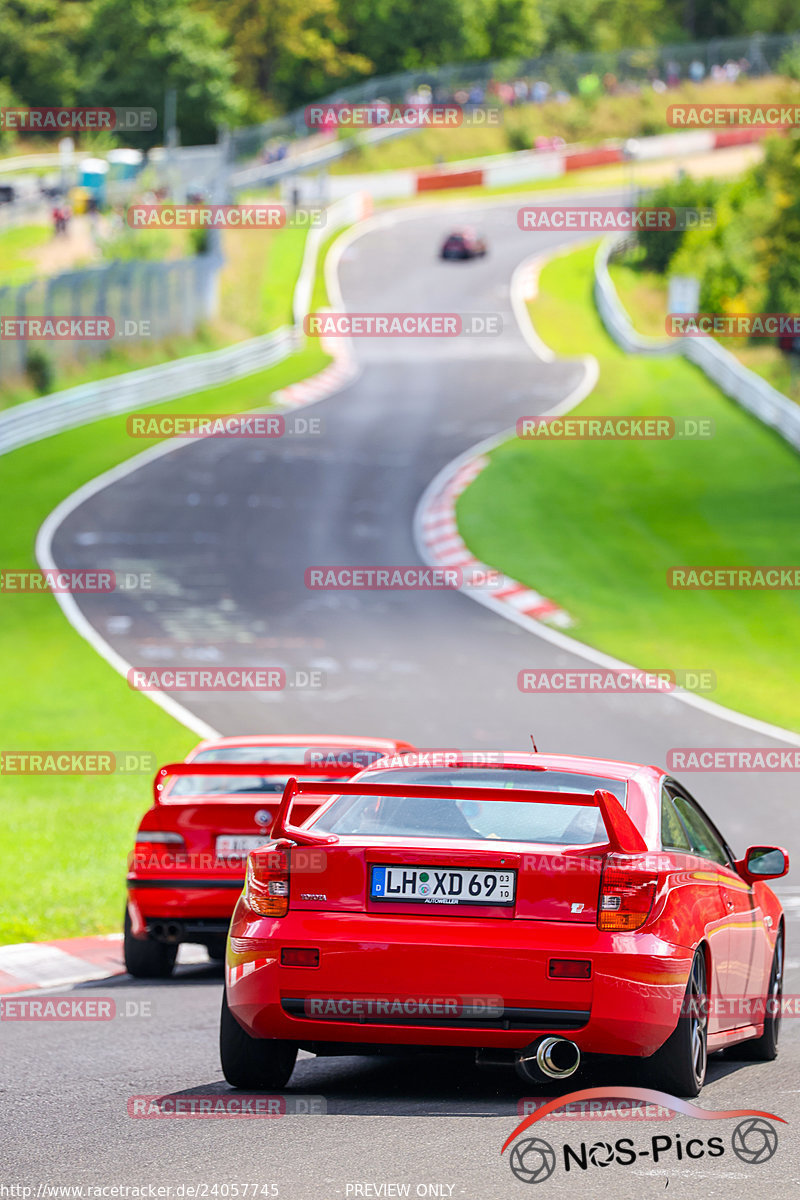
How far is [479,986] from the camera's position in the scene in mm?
5895

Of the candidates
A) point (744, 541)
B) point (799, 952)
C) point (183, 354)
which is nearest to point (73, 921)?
point (799, 952)

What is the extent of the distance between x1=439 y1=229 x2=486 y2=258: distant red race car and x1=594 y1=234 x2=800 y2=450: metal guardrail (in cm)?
803

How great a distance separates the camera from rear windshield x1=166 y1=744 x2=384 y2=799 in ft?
33.3

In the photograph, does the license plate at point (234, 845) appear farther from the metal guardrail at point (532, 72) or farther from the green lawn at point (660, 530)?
the metal guardrail at point (532, 72)

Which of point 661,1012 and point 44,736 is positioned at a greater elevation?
point 661,1012

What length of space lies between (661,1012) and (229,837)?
433 centimetres

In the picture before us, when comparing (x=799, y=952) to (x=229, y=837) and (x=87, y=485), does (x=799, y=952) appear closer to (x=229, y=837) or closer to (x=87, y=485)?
(x=229, y=837)

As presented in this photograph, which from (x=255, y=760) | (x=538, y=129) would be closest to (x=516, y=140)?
(x=538, y=129)

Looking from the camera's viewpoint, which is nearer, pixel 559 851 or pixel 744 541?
pixel 559 851

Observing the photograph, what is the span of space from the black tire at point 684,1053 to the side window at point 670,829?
17.8 inches

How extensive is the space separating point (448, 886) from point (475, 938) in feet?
0.67

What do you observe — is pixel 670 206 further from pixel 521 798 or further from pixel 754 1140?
pixel 754 1140

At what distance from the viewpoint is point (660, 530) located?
29.8 meters

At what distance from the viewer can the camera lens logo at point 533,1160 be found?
5207mm
